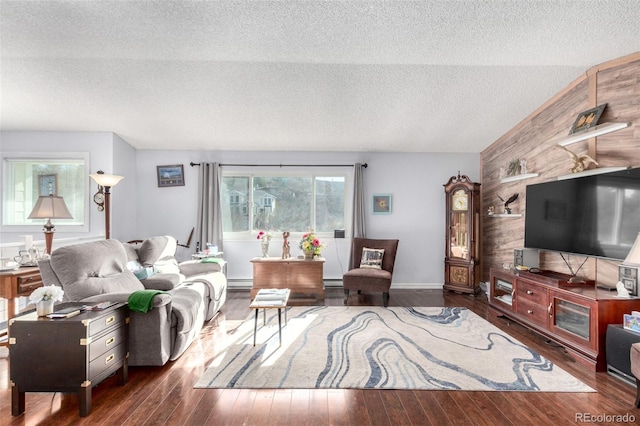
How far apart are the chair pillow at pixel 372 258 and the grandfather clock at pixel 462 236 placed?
1327 millimetres

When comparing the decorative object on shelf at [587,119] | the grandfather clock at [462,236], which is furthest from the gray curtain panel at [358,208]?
the decorative object on shelf at [587,119]

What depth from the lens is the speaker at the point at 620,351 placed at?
251 cm

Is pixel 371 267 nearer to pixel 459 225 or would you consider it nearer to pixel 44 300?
pixel 459 225

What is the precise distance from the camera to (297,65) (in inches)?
144

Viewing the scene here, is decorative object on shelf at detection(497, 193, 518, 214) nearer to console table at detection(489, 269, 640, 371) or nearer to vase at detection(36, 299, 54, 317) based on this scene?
console table at detection(489, 269, 640, 371)

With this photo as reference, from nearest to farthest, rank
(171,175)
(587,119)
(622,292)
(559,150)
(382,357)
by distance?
(622,292), (382,357), (587,119), (559,150), (171,175)

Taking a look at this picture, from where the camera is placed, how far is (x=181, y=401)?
229cm

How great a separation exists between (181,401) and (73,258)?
1.48 metres

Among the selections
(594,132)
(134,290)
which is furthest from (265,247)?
(594,132)

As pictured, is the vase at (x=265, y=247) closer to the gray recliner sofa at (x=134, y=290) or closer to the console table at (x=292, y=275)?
the console table at (x=292, y=275)

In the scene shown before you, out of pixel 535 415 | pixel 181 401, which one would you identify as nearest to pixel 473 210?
pixel 535 415

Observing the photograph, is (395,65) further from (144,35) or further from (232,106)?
(144,35)

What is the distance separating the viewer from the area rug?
2.54 meters

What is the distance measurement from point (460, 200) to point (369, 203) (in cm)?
152
